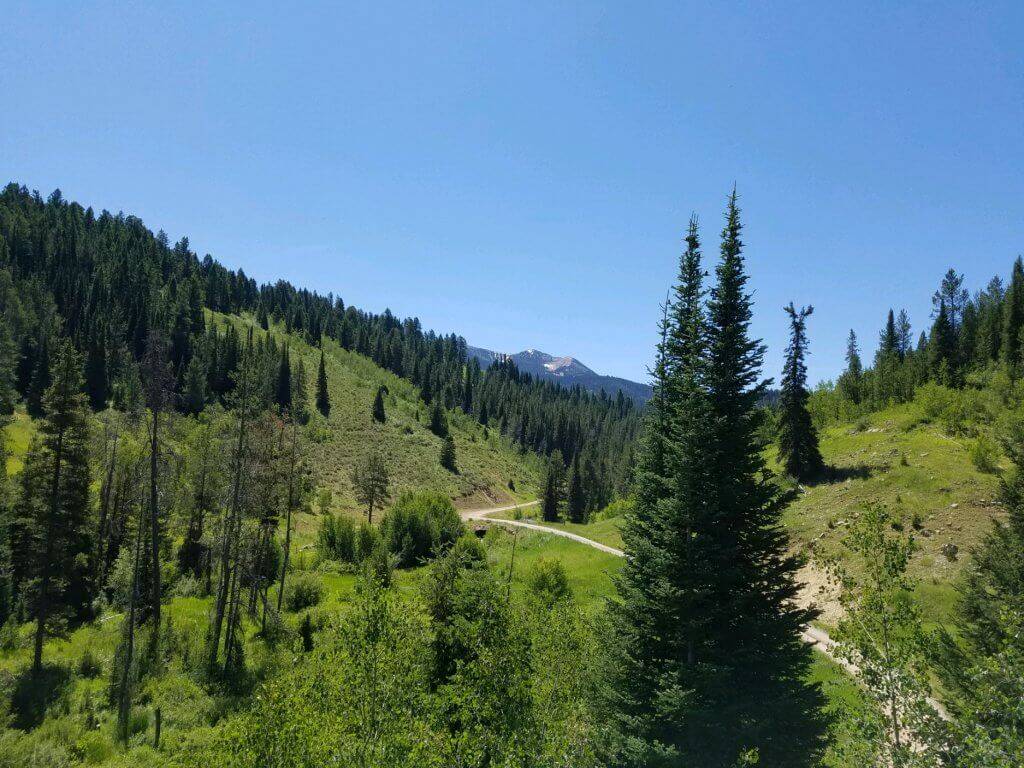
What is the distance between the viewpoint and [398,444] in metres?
109

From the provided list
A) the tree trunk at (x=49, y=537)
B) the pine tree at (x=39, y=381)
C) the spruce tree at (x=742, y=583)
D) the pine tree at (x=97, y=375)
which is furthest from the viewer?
the pine tree at (x=97, y=375)

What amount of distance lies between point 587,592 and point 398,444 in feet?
Result: 250

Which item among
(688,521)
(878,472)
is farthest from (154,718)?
(878,472)

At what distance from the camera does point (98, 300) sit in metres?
120

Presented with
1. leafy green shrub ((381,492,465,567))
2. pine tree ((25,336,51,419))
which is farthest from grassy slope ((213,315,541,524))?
pine tree ((25,336,51,419))

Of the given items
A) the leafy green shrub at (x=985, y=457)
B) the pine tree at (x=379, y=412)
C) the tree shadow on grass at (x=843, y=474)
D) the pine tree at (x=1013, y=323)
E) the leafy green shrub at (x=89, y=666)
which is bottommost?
the leafy green shrub at (x=89, y=666)

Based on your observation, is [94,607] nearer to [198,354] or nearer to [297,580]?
[297,580]

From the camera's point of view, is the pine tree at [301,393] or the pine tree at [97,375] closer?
the pine tree at [97,375]

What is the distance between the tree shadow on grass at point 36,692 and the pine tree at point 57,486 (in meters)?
1.37

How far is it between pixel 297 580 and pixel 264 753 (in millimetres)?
31014

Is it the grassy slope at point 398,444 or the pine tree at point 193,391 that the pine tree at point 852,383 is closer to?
the grassy slope at point 398,444

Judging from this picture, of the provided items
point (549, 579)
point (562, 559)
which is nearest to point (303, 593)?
point (549, 579)

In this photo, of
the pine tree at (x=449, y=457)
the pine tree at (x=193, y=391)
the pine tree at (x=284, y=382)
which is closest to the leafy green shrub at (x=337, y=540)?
the pine tree at (x=449, y=457)

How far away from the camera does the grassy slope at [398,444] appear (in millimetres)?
94500
